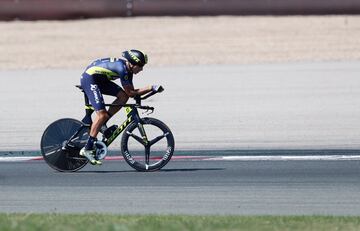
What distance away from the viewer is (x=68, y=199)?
11.6 meters

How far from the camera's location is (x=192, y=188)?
12164 millimetres

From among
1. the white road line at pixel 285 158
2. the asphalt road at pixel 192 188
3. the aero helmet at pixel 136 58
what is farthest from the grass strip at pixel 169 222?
the white road line at pixel 285 158

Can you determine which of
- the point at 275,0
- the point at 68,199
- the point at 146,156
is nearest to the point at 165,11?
the point at 275,0

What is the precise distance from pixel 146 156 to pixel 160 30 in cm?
1773

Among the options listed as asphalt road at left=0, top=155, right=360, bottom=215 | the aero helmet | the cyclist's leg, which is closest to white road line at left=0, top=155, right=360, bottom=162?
asphalt road at left=0, top=155, right=360, bottom=215

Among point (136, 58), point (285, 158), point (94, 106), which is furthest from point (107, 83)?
point (285, 158)

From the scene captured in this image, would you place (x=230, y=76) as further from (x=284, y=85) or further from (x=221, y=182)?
(x=221, y=182)

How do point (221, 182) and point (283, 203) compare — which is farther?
point (221, 182)

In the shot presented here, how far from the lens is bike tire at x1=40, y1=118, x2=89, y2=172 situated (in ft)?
44.8

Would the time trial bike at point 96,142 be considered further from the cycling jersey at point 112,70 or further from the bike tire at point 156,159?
the cycling jersey at point 112,70

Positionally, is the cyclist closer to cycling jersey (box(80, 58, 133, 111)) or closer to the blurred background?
cycling jersey (box(80, 58, 133, 111))

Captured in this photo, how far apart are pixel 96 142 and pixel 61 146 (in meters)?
0.49

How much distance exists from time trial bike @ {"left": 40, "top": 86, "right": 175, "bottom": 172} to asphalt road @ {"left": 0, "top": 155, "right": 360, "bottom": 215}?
15 cm

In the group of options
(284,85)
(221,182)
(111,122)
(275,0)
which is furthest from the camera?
(275,0)
